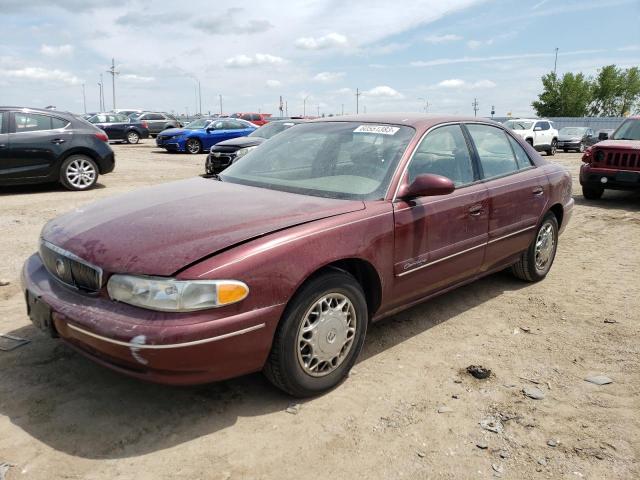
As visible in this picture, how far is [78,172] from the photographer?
410 inches

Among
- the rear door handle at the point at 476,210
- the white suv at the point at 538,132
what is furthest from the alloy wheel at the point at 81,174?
the white suv at the point at 538,132

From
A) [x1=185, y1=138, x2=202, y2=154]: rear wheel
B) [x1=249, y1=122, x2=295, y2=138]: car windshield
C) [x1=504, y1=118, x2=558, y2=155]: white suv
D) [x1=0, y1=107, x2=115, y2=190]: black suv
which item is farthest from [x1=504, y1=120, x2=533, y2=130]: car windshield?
[x1=0, y1=107, x2=115, y2=190]: black suv

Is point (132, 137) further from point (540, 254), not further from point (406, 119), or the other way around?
point (406, 119)

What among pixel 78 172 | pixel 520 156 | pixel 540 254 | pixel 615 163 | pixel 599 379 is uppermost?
pixel 520 156

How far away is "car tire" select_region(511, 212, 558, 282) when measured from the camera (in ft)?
16.5

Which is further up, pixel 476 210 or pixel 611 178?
pixel 476 210

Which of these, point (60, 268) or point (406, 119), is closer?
point (60, 268)

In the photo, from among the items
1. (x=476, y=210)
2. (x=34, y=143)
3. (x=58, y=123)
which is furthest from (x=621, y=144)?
(x=34, y=143)

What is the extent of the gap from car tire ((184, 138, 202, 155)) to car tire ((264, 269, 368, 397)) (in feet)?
63.7

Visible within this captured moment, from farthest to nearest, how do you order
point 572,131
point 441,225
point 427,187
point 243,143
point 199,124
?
point 572,131, point 199,124, point 243,143, point 441,225, point 427,187

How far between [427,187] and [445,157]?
0.70 meters

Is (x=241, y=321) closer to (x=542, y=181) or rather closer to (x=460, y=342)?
(x=460, y=342)

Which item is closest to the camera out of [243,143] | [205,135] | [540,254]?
[540,254]

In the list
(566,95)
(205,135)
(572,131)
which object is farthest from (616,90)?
(205,135)
